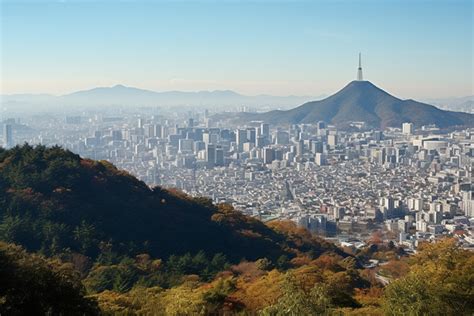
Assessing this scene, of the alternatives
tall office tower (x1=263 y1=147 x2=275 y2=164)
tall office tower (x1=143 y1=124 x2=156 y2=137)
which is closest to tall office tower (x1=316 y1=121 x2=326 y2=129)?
tall office tower (x1=263 y1=147 x2=275 y2=164)

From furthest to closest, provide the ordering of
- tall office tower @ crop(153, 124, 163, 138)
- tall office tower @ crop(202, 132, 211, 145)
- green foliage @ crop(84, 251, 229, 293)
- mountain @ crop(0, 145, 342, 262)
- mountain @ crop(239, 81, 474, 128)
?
mountain @ crop(239, 81, 474, 128), tall office tower @ crop(153, 124, 163, 138), tall office tower @ crop(202, 132, 211, 145), mountain @ crop(0, 145, 342, 262), green foliage @ crop(84, 251, 229, 293)

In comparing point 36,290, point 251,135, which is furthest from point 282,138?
point 36,290

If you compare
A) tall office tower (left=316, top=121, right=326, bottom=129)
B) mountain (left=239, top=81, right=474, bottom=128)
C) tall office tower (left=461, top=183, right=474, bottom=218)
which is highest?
mountain (left=239, top=81, right=474, bottom=128)

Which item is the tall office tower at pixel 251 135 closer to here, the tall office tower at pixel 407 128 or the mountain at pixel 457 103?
the tall office tower at pixel 407 128

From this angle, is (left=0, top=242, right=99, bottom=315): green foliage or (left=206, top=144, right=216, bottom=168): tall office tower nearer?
(left=0, top=242, right=99, bottom=315): green foliage

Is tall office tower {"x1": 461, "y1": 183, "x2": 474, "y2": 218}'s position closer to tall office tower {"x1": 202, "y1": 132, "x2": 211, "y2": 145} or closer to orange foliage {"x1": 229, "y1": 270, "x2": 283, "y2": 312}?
orange foliage {"x1": 229, "y1": 270, "x2": 283, "y2": 312}

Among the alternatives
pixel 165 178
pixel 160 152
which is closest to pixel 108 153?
pixel 160 152

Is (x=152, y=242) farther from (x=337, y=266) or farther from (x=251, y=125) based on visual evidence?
(x=251, y=125)
